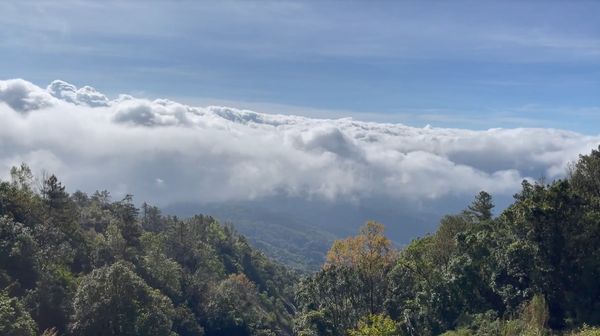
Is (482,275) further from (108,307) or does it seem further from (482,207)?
(108,307)

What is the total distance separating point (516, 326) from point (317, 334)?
28.8 metres

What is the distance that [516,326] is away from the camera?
3338cm

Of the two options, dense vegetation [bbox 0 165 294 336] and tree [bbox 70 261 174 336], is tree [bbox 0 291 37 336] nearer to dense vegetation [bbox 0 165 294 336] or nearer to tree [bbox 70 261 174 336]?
dense vegetation [bbox 0 165 294 336]

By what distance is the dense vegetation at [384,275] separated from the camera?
39000mm

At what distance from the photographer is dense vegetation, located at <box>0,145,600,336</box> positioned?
39000mm

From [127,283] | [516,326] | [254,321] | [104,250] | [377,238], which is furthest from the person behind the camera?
[254,321]

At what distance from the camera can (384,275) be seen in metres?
55.2

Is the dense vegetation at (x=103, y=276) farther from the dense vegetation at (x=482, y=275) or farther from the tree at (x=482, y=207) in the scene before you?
the tree at (x=482, y=207)

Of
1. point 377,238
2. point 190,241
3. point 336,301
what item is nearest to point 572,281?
point 377,238

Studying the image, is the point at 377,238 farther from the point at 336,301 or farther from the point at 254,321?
the point at 254,321

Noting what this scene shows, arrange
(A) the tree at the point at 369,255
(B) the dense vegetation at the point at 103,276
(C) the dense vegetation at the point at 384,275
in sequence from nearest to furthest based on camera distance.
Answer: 1. (C) the dense vegetation at the point at 384,275
2. (B) the dense vegetation at the point at 103,276
3. (A) the tree at the point at 369,255

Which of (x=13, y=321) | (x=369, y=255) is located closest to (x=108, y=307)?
(x=13, y=321)

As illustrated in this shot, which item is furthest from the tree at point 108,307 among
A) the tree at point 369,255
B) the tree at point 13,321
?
the tree at point 369,255

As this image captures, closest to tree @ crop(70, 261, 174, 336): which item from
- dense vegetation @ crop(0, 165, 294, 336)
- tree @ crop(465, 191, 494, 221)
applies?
dense vegetation @ crop(0, 165, 294, 336)
